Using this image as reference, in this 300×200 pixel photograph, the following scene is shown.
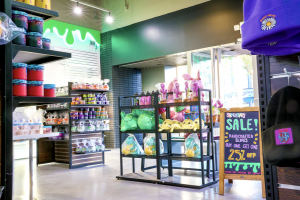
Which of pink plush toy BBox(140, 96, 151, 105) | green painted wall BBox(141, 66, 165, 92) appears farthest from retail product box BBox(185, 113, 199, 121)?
green painted wall BBox(141, 66, 165, 92)

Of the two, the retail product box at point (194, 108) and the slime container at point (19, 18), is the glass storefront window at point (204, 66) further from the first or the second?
the slime container at point (19, 18)

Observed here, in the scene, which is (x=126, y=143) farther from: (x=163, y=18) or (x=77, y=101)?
(x=163, y=18)

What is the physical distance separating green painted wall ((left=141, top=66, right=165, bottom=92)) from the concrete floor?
587 cm

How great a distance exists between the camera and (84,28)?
10188 millimetres

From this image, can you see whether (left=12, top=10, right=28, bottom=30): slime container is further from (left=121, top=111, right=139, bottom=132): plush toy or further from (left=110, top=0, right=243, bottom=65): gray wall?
(left=110, top=0, right=243, bottom=65): gray wall

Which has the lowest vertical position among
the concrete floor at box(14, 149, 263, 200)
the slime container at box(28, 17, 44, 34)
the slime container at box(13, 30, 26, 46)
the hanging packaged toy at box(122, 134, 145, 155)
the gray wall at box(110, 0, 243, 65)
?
the concrete floor at box(14, 149, 263, 200)

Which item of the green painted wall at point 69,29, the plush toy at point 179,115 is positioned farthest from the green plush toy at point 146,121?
the green painted wall at point 69,29

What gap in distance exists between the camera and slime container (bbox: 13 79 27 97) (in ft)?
7.86

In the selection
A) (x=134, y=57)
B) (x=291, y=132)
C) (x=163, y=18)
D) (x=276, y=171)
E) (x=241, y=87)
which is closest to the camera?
(x=291, y=132)

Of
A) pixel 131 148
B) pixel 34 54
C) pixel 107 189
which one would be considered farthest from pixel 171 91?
pixel 34 54

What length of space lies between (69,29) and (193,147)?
7259mm

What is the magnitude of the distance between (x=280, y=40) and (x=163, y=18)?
25.9 ft

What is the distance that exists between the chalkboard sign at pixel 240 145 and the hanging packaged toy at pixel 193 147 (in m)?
0.49

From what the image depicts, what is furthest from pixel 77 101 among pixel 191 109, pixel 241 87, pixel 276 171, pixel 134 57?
pixel 276 171
